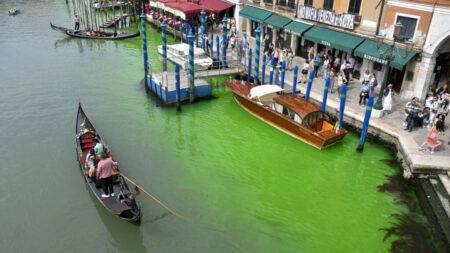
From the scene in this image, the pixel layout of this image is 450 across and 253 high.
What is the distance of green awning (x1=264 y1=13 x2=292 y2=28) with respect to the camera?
88.1 feet

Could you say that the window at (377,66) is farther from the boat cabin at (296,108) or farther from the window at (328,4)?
the boat cabin at (296,108)

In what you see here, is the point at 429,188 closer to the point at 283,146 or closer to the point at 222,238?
the point at 283,146

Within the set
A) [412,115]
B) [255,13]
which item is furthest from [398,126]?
[255,13]

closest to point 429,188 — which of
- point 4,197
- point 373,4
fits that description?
point 373,4

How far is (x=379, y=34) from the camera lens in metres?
20.6

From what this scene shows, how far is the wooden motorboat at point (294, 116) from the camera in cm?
1738

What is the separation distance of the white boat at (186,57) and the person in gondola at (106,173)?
14013 millimetres

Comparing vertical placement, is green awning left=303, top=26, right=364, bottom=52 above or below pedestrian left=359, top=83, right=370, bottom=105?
above

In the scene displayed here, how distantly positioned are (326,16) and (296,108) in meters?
8.59

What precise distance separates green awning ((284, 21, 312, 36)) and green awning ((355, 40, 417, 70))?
4849mm

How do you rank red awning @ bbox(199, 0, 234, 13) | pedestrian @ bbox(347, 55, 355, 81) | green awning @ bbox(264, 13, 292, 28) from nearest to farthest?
pedestrian @ bbox(347, 55, 355, 81)
green awning @ bbox(264, 13, 292, 28)
red awning @ bbox(199, 0, 234, 13)

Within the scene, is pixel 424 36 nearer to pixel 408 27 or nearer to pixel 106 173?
pixel 408 27

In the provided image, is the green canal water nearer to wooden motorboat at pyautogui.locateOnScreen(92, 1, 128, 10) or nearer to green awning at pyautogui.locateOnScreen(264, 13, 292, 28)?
green awning at pyautogui.locateOnScreen(264, 13, 292, 28)

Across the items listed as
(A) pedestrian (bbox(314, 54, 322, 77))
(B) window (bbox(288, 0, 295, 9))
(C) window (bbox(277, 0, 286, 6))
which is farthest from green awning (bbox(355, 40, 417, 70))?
(C) window (bbox(277, 0, 286, 6))
